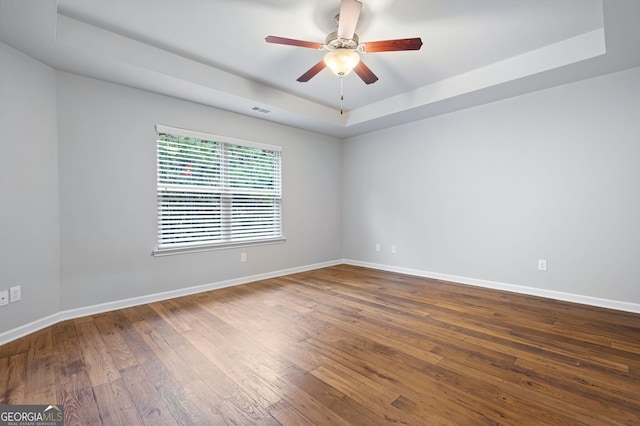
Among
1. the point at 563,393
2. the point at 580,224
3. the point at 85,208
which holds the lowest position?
the point at 563,393

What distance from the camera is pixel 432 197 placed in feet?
14.4

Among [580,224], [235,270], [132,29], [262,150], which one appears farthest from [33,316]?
[580,224]

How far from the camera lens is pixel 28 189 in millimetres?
2518

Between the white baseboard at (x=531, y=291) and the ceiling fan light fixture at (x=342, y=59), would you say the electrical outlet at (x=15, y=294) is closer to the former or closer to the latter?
the ceiling fan light fixture at (x=342, y=59)

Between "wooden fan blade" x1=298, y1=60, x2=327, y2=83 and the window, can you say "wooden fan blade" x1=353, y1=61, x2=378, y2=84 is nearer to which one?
"wooden fan blade" x1=298, y1=60, x2=327, y2=83

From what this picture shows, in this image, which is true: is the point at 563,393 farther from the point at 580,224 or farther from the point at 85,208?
the point at 85,208

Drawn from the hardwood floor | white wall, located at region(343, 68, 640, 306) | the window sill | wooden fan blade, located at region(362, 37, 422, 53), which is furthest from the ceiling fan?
the window sill

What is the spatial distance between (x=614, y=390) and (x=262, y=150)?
4.33 metres

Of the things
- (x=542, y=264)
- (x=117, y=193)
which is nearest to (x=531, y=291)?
(x=542, y=264)

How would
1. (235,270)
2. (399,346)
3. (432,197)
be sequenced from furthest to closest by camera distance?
1. (432,197)
2. (235,270)
3. (399,346)

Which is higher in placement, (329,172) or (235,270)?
(329,172)

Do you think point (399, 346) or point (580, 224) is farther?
point (580, 224)

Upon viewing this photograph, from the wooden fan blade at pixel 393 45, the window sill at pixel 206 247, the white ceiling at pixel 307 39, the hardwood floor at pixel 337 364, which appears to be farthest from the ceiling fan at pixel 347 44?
the window sill at pixel 206 247

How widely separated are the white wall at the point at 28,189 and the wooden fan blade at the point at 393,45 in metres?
3.00
